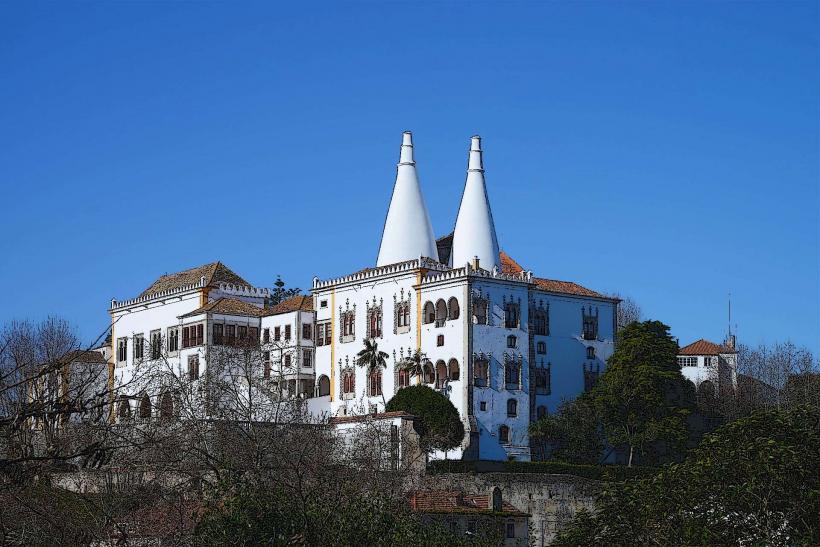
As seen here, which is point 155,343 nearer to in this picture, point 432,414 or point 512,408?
point 432,414

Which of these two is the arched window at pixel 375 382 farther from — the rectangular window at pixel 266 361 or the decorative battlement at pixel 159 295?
the decorative battlement at pixel 159 295

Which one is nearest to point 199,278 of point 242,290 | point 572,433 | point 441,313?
point 242,290

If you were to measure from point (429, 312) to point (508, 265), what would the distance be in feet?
28.7

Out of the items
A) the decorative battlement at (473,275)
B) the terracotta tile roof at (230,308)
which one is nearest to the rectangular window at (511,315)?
the decorative battlement at (473,275)

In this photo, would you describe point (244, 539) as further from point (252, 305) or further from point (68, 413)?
point (252, 305)

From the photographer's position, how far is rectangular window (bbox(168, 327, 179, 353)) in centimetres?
7469

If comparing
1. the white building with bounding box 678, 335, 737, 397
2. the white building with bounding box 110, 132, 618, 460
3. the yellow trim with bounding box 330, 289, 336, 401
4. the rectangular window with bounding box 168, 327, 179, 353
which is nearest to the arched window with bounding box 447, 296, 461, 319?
the white building with bounding box 110, 132, 618, 460

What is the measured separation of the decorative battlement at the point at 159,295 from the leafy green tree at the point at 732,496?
48.3 m

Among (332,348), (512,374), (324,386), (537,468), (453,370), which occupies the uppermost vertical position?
(332,348)

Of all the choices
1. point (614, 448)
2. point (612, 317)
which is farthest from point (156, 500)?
point (612, 317)

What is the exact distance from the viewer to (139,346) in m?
77.1

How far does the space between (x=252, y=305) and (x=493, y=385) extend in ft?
58.0

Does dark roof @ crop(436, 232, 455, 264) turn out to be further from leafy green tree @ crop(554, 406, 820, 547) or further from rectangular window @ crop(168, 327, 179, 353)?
leafy green tree @ crop(554, 406, 820, 547)

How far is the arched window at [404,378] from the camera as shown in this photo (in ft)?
216
